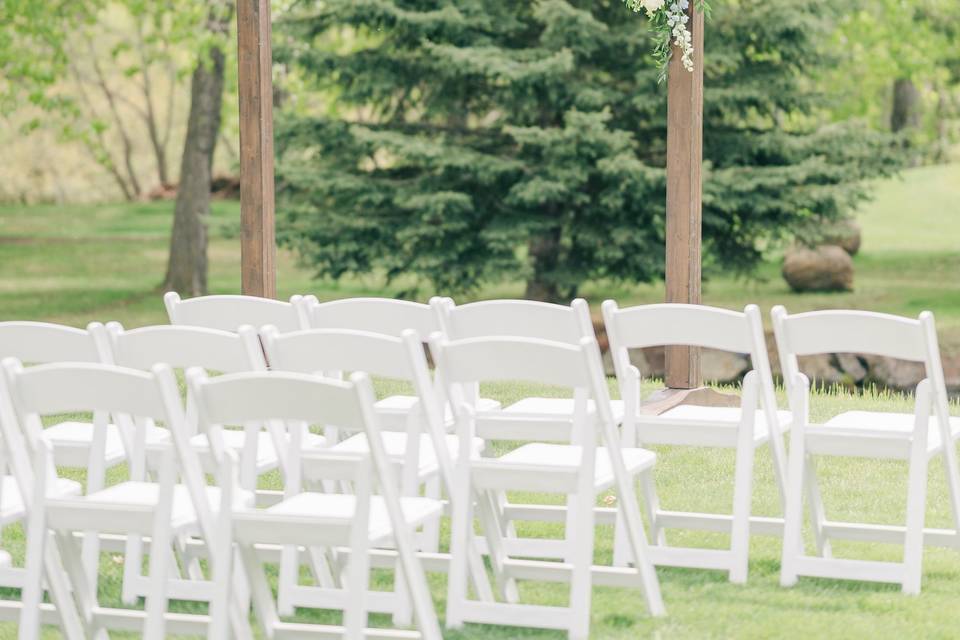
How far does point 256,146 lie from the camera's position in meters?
8.95

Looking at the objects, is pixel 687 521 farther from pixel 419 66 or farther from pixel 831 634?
pixel 419 66

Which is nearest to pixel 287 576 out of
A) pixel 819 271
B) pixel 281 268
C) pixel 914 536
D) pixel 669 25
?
pixel 914 536

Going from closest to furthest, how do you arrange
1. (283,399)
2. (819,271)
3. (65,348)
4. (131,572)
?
(283,399)
(65,348)
(131,572)
(819,271)

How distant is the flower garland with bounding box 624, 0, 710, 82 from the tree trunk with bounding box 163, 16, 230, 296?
433 inches

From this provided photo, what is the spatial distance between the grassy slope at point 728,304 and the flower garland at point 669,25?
6.45 ft

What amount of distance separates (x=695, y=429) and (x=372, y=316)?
1235 mm

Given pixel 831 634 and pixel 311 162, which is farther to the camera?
pixel 311 162

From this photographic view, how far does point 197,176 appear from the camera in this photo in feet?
62.0

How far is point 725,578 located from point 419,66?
36.0 feet

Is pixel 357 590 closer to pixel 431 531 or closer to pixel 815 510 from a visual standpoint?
pixel 431 531

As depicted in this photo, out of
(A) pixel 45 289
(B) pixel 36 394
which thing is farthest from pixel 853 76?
(B) pixel 36 394

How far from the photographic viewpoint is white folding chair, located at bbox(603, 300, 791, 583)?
5.09m

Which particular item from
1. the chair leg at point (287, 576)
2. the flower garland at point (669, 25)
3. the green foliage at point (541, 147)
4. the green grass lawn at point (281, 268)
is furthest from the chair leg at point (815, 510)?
the green grass lawn at point (281, 268)

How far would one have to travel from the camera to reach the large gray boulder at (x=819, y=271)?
19344 mm
